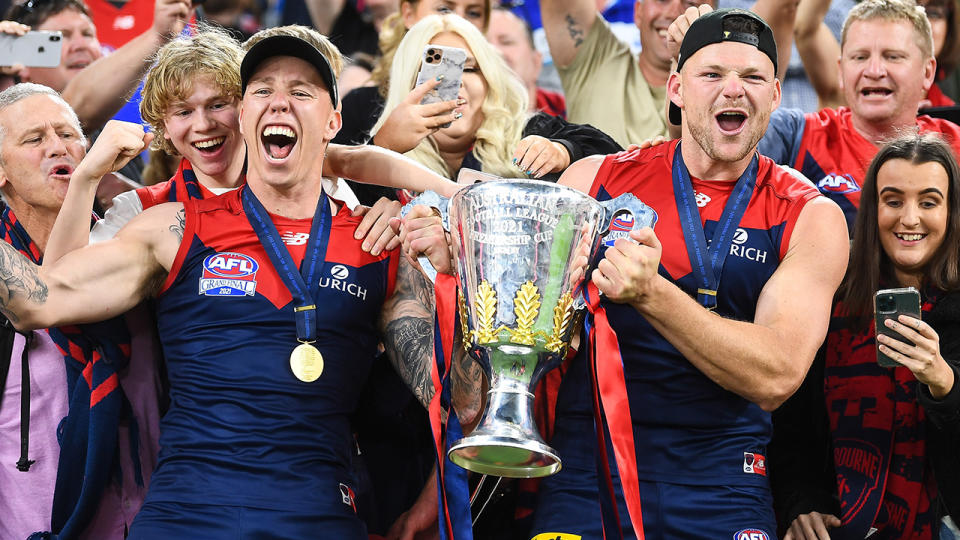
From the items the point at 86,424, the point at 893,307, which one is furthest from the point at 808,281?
the point at 86,424

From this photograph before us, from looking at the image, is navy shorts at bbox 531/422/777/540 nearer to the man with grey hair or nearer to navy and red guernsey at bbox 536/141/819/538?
navy and red guernsey at bbox 536/141/819/538

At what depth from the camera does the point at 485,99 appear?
5055 mm

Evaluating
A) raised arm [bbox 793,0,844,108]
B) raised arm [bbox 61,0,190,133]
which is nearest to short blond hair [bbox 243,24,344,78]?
raised arm [bbox 61,0,190,133]

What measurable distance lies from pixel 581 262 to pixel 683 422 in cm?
75

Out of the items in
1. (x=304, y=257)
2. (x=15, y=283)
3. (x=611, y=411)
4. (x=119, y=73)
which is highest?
(x=119, y=73)

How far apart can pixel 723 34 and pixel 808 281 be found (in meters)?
0.89

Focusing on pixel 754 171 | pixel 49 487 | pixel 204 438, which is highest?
pixel 754 171

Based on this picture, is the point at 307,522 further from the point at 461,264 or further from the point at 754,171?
the point at 754,171

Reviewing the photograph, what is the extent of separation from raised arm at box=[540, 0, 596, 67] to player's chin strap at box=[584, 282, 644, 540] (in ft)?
9.00

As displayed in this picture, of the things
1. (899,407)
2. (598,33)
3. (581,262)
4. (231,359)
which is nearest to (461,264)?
(581,262)

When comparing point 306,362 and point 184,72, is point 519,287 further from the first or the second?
point 184,72

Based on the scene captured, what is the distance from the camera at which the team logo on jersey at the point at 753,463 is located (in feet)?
12.6

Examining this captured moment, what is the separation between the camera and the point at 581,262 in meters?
3.42

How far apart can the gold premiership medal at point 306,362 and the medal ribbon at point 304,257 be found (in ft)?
0.11
